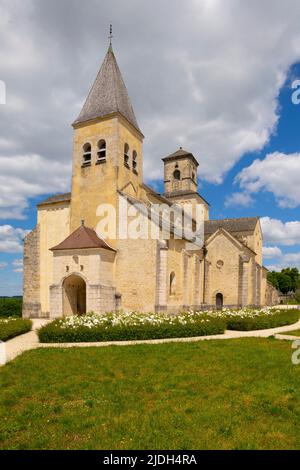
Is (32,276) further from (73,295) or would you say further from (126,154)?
(126,154)

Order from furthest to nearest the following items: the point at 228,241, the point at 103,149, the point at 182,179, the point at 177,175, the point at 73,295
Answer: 1. the point at 177,175
2. the point at 182,179
3. the point at 228,241
4. the point at 103,149
5. the point at 73,295

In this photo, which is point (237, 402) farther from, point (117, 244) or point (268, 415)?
point (117, 244)

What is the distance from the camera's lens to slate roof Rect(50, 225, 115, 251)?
1939 cm

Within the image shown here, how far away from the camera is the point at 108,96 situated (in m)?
23.4

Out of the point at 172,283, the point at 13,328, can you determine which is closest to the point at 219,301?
the point at 172,283

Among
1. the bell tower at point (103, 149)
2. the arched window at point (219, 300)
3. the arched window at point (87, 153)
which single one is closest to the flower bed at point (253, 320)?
the arched window at point (219, 300)

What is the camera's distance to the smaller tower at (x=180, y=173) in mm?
37750

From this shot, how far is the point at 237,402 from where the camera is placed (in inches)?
240

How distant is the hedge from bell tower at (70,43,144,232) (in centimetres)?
1065

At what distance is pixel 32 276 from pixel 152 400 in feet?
62.3

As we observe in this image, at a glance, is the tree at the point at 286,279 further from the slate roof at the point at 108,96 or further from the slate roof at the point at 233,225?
the slate roof at the point at 108,96

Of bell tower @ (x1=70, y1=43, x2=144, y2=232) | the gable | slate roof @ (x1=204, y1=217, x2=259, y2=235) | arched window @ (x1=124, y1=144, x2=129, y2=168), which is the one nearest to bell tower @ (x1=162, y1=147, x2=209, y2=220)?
slate roof @ (x1=204, y1=217, x2=259, y2=235)

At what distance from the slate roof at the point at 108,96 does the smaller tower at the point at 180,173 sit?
1386 centimetres

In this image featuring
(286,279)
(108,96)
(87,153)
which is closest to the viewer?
(87,153)
